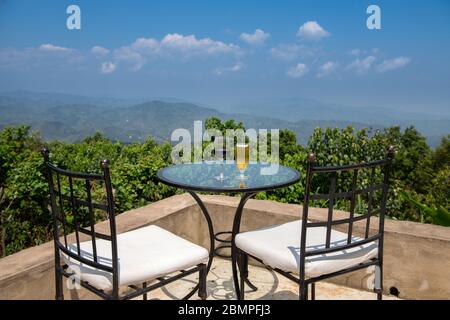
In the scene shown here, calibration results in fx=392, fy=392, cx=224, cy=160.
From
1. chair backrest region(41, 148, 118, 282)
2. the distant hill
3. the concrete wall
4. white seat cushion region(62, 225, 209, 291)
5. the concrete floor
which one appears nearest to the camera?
chair backrest region(41, 148, 118, 282)

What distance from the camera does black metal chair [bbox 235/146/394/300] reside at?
157 centimetres

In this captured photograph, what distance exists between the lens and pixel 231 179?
87.4 inches

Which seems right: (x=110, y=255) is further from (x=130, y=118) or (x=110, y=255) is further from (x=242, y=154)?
(x=130, y=118)

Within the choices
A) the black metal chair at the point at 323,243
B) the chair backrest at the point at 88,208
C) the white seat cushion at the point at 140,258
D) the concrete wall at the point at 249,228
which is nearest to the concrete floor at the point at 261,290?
the concrete wall at the point at 249,228

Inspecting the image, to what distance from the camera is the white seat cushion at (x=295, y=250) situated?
1.69 meters

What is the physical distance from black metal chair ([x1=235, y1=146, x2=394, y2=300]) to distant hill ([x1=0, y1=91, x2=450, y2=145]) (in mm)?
967

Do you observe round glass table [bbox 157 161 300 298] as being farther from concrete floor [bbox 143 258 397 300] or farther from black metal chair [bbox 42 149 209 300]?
black metal chair [bbox 42 149 209 300]

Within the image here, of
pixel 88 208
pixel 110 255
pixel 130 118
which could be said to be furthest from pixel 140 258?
pixel 130 118

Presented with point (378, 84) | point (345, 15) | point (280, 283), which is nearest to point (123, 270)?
point (280, 283)

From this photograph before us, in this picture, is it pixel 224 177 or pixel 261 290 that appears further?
pixel 261 290

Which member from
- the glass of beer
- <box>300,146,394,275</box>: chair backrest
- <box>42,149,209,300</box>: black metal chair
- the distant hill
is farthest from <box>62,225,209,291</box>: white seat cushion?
the distant hill

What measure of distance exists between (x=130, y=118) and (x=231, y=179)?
3314 centimetres

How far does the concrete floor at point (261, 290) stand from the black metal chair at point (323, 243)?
2.06 feet
